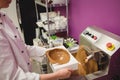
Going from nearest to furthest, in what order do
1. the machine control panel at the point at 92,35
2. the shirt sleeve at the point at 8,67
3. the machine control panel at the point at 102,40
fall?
the shirt sleeve at the point at 8,67 < the machine control panel at the point at 102,40 < the machine control panel at the point at 92,35

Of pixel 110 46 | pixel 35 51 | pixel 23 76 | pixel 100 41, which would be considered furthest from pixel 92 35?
pixel 23 76

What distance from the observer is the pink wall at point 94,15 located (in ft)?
3.86

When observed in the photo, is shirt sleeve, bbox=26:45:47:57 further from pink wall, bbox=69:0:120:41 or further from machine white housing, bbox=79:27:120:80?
pink wall, bbox=69:0:120:41

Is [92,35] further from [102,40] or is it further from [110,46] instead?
[110,46]

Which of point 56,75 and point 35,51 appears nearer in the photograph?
point 56,75

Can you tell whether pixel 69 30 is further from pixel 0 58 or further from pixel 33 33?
pixel 0 58

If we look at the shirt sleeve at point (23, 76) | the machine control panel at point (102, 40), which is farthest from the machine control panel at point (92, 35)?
the shirt sleeve at point (23, 76)

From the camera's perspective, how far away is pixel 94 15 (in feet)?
4.75

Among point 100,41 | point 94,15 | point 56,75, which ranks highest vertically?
point 94,15

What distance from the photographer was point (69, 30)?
6.96 feet

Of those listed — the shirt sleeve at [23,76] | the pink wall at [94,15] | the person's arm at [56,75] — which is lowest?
the person's arm at [56,75]

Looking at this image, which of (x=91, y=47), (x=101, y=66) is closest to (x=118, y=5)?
(x=91, y=47)

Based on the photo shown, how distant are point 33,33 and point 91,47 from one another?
204 centimetres

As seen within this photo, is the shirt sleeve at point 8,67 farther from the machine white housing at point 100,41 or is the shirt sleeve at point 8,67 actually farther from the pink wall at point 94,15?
the pink wall at point 94,15
